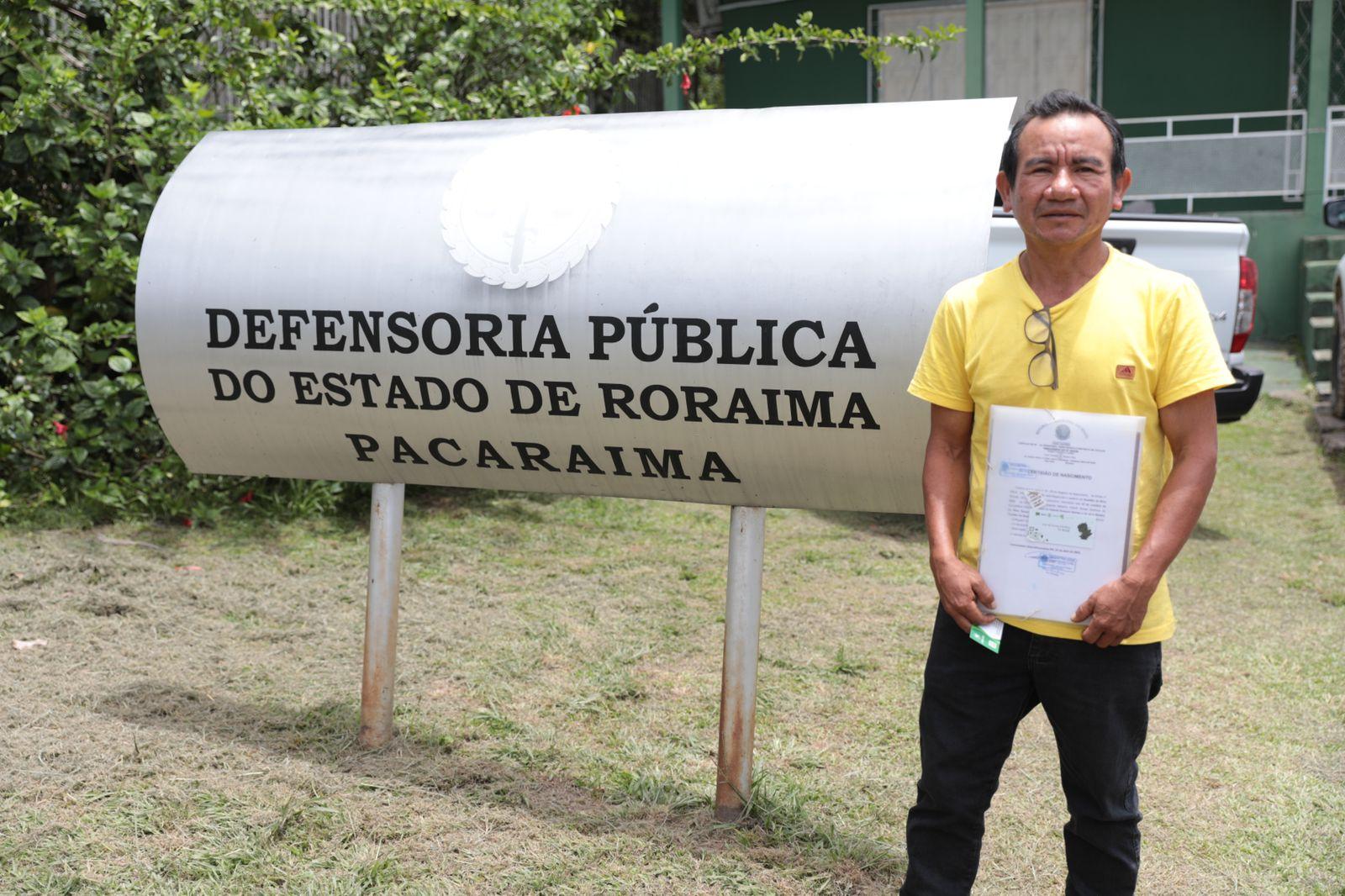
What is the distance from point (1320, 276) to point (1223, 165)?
5.69ft

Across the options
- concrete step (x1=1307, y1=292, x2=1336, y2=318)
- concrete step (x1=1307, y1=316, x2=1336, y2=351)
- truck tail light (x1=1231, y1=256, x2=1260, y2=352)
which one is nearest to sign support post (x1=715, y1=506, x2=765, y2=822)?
truck tail light (x1=1231, y1=256, x2=1260, y2=352)

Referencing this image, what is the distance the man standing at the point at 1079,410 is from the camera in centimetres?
221

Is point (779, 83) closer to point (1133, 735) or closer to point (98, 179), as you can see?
point (98, 179)

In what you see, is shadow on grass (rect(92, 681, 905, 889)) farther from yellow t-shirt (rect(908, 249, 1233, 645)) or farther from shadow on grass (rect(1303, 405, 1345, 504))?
shadow on grass (rect(1303, 405, 1345, 504))

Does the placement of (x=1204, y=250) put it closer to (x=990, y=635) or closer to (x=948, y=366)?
(x=948, y=366)

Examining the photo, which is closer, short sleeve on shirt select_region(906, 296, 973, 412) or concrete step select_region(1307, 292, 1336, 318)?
short sleeve on shirt select_region(906, 296, 973, 412)

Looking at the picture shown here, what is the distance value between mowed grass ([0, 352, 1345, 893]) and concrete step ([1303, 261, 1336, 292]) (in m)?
5.28

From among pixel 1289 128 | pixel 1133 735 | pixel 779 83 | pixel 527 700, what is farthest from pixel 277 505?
pixel 1289 128

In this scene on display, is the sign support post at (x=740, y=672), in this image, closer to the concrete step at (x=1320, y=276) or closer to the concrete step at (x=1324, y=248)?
the concrete step at (x=1320, y=276)

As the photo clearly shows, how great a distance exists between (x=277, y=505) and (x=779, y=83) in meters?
9.46

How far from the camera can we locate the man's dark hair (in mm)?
2246

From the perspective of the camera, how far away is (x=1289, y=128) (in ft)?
41.4

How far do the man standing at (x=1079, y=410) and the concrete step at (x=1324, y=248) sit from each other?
33.4ft

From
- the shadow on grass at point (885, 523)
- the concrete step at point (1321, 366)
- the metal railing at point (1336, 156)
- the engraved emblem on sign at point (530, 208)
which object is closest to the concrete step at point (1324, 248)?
the metal railing at point (1336, 156)
